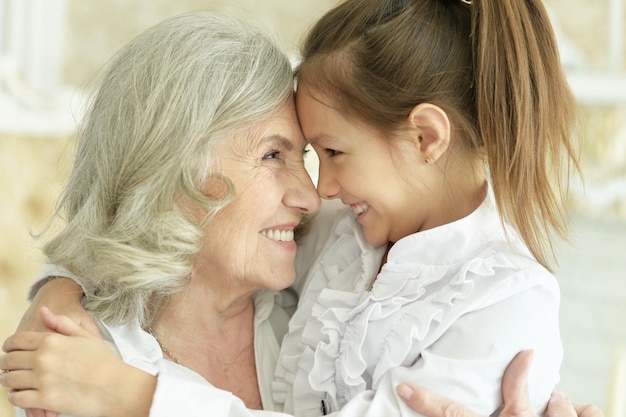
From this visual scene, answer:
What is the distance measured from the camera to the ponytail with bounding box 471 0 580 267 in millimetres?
1650

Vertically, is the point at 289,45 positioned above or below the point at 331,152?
below

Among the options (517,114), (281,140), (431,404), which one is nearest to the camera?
(431,404)

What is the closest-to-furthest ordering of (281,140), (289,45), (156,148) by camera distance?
(156,148) < (281,140) < (289,45)

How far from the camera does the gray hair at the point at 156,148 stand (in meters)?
1.75

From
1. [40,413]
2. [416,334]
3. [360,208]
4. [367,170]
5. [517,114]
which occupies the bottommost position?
[40,413]

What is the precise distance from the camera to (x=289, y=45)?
2945 millimetres

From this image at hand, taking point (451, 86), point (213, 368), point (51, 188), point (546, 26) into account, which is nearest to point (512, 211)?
point (451, 86)

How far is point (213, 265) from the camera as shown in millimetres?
1877

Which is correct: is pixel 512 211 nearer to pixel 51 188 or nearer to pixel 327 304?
pixel 327 304

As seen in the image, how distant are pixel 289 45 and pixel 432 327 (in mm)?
1553

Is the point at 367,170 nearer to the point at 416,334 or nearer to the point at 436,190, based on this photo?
the point at 436,190

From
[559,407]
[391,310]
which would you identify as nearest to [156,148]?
[391,310]

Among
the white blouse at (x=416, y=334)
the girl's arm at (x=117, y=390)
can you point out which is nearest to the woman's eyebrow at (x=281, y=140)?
the white blouse at (x=416, y=334)

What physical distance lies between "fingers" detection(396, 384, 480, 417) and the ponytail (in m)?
0.35
